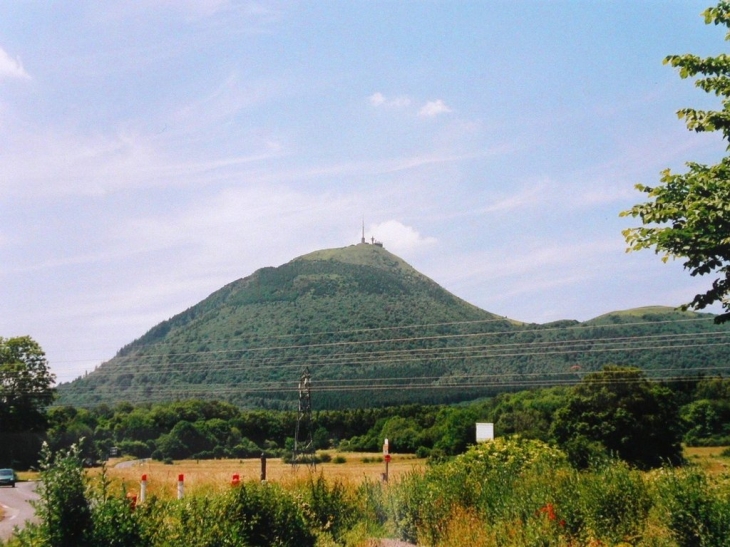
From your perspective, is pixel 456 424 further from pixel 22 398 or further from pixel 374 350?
pixel 374 350

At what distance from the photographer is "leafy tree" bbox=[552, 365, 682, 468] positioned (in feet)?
168

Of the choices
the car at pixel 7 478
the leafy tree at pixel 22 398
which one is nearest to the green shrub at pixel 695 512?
the car at pixel 7 478

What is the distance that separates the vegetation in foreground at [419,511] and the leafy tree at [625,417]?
3864cm

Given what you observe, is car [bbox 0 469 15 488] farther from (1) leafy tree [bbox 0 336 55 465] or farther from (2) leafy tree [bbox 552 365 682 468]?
(2) leafy tree [bbox 552 365 682 468]

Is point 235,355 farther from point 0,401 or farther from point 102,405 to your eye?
point 0,401

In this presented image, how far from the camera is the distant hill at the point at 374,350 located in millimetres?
94812

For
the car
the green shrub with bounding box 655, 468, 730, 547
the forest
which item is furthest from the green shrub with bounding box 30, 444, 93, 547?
the car

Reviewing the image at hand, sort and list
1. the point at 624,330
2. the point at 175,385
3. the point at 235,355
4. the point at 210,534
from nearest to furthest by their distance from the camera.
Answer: the point at 210,534 → the point at 624,330 → the point at 175,385 → the point at 235,355

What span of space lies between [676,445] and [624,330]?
56.3 meters

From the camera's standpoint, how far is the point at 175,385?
437 feet

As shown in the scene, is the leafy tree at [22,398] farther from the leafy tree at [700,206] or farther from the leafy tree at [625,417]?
the leafy tree at [700,206]

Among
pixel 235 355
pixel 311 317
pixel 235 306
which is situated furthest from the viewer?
→ pixel 235 306

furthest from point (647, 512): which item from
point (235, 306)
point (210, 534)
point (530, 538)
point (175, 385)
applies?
point (235, 306)

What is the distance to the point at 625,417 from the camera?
171ft
